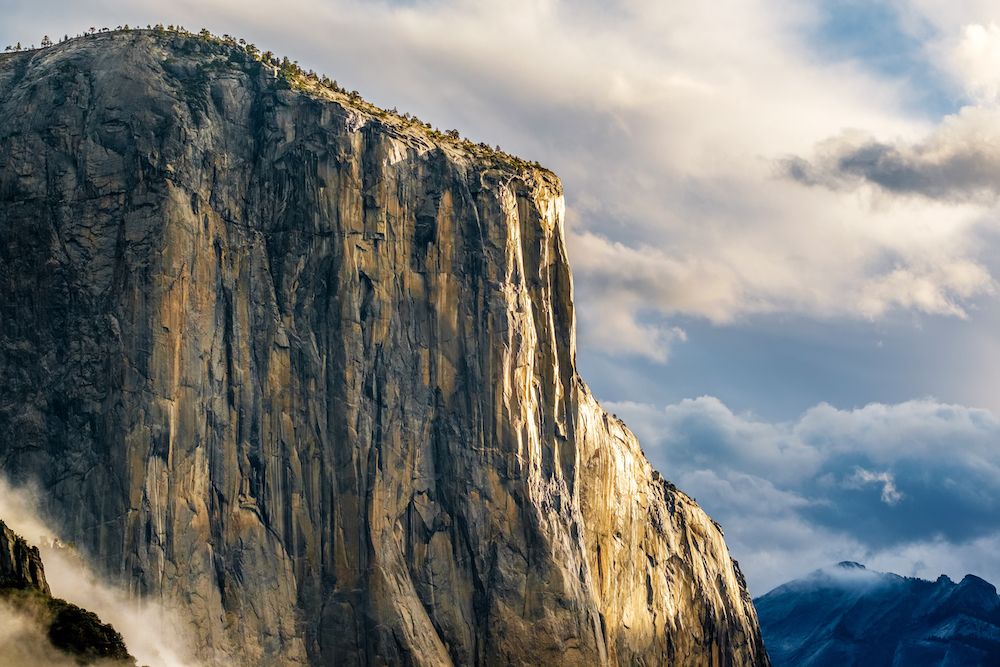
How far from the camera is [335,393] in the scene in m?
157

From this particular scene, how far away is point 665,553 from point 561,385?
84.0ft

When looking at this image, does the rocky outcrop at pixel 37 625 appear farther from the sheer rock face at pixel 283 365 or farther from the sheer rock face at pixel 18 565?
the sheer rock face at pixel 283 365

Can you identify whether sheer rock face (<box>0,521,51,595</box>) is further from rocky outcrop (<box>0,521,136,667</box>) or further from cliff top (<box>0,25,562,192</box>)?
cliff top (<box>0,25,562,192</box>)

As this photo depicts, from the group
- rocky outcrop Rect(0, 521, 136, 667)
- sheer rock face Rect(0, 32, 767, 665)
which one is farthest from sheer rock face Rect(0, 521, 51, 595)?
sheer rock face Rect(0, 32, 767, 665)

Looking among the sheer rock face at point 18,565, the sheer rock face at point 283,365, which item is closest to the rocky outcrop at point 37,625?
the sheer rock face at point 18,565

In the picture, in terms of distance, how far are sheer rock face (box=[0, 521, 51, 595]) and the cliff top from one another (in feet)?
149

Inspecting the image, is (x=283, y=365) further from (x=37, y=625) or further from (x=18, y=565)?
(x=37, y=625)

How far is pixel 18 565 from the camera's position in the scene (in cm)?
13388

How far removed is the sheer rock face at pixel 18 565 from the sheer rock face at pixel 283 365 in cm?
983

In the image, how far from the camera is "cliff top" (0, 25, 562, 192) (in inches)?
6476

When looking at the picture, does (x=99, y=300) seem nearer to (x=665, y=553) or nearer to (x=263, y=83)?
(x=263, y=83)

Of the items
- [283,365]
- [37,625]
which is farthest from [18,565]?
[283,365]

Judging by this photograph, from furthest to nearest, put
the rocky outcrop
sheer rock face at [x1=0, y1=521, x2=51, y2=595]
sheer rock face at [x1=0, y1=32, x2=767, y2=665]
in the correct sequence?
sheer rock face at [x1=0, y1=32, x2=767, y2=665]
sheer rock face at [x1=0, y1=521, x2=51, y2=595]
the rocky outcrop

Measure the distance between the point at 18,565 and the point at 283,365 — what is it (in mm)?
29049
